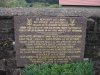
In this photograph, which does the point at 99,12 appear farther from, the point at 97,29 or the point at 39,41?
the point at 39,41

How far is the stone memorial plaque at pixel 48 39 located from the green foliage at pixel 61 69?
0.17 metres

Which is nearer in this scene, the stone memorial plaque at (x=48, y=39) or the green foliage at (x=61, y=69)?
the green foliage at (x=61, y=69)

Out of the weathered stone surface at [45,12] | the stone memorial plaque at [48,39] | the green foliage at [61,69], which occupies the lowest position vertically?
the green foliage at [61,69]

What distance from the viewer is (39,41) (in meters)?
4.88

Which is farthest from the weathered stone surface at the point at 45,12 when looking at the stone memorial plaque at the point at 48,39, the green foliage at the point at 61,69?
the green foliage at the point at 61,69

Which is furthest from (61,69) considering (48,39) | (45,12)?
(45,12)

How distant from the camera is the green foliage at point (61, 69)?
15.2 feet

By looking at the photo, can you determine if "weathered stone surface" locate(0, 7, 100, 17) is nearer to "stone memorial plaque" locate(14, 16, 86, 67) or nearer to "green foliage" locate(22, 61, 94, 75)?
"stone memorial plaque" locate(14, 16, 86, 67)

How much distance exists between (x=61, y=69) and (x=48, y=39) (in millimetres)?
540

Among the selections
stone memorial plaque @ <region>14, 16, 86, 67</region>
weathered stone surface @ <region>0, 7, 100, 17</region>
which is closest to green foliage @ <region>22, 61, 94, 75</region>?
stone memorial plaque @ <region>14, 16, 86, 67</region>

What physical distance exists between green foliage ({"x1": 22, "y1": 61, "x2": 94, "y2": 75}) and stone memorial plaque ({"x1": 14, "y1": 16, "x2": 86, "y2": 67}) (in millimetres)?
171

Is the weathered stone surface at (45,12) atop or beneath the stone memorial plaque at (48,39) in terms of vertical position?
atop

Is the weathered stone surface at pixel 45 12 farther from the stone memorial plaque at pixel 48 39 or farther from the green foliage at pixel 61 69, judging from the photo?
the green foliage at pixel 61 69

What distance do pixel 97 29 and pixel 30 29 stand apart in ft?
3.74
